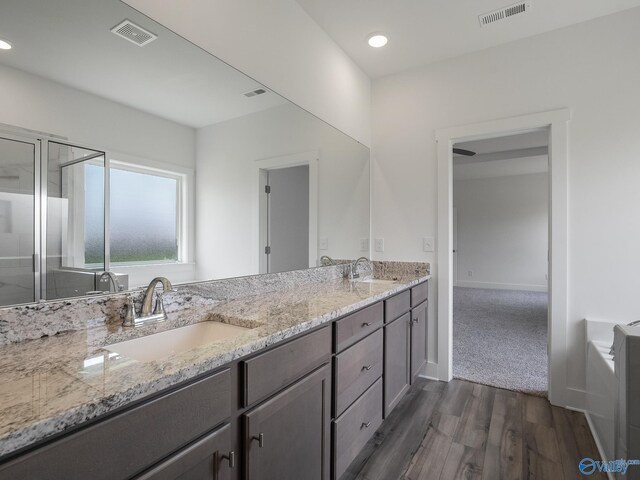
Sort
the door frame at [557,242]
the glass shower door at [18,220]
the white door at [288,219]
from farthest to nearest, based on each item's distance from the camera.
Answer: the door frame at [557,242] → the white door at [288,219] → the glass shower door at [18,220]

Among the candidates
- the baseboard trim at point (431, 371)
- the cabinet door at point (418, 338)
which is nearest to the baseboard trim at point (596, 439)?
the baseboard trim at point (431, 371)

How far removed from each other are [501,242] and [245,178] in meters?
7.33

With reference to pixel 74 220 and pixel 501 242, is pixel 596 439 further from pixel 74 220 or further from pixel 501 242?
pixel 501 242

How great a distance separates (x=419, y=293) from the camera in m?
2.58

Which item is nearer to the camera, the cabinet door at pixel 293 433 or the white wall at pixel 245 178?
the cabinet door at pixel 293 433

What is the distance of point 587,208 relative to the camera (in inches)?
90.2

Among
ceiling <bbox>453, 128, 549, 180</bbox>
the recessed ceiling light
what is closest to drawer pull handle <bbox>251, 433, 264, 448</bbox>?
the recessed ceiling light

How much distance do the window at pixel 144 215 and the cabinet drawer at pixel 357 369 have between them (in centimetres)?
89

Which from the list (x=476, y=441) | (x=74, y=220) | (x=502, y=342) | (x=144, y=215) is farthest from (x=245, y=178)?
(x=502, y=342)

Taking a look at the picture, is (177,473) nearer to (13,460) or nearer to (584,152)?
(13,460)

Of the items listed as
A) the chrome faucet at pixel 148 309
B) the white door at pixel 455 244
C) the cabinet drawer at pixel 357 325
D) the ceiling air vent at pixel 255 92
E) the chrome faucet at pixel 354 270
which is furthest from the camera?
the white door at pixel 455 244

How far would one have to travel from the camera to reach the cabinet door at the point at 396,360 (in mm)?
1973

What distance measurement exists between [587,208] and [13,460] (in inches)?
117

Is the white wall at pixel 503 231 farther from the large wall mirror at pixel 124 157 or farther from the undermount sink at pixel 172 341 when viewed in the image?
the undermount sink at pixel 172 341
